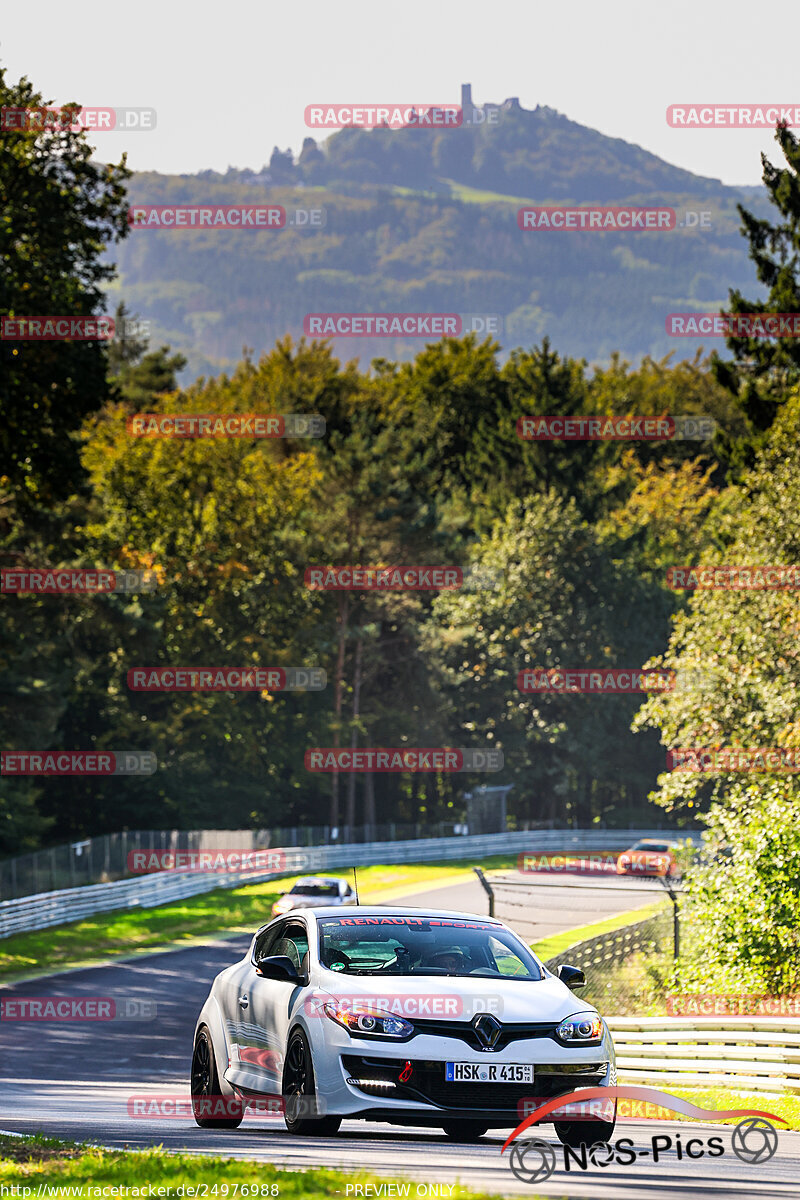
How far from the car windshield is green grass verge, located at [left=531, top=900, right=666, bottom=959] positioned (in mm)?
19260

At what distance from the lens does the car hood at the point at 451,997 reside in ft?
28.7

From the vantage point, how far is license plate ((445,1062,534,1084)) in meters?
8.52

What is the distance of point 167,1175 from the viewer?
7.86m

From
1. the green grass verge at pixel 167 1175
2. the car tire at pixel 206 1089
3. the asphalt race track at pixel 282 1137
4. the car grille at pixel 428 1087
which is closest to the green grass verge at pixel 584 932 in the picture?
the asphalt race track at pixel 282 1137

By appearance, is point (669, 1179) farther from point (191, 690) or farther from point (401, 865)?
point (191, 690)

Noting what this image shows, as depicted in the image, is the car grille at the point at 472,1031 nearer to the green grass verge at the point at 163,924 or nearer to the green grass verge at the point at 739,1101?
the green grass verge at the point at 739,1101

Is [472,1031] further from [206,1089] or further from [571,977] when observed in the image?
[206,1089]

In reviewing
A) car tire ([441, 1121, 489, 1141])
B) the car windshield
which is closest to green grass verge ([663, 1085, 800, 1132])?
the car windshield

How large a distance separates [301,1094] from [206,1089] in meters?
2.13

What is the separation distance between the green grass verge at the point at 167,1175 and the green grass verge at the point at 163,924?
24.2 metres

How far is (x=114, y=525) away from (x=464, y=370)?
1076 inches

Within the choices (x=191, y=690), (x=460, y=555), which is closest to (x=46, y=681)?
(x=191, y=690)

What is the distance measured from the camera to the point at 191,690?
65.6 metres

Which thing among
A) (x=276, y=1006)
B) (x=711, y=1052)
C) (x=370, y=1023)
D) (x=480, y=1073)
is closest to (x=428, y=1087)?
(x=480, y=1073)
